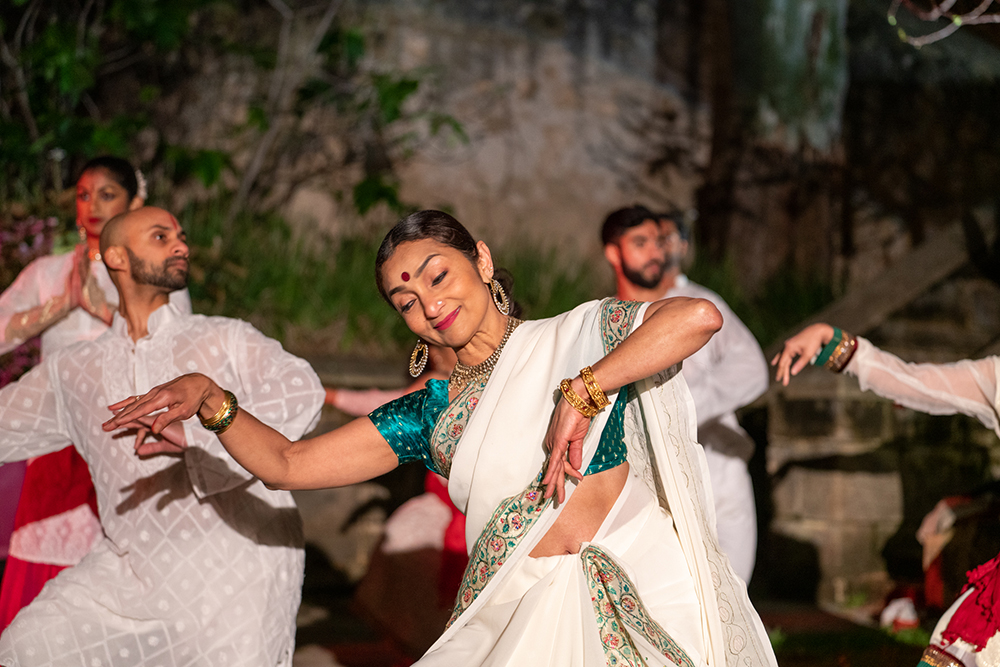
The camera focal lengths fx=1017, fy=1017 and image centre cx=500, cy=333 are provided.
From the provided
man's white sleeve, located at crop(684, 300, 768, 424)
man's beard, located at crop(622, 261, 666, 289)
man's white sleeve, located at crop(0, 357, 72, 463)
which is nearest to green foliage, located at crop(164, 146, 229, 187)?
man's beard, located at crop(622, 261, 666, 289)

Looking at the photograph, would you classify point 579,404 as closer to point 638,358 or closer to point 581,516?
point 638,358

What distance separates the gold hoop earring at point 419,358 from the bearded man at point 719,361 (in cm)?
220

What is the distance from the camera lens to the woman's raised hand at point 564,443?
2.31 metres

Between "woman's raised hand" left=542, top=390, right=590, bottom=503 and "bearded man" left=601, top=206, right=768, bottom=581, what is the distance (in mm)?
2507

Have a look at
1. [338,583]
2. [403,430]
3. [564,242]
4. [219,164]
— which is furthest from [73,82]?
[403,430]

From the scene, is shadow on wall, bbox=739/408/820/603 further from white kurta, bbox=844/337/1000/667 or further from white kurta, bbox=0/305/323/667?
white kurta, bbox=0/305/323/667

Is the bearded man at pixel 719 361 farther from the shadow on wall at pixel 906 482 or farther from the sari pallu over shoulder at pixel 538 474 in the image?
the sari pallu over shoulder at pixel 538 474

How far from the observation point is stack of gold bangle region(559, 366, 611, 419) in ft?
7.55

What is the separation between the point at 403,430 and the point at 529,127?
309 inches

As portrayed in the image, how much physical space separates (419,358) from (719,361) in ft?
8.18

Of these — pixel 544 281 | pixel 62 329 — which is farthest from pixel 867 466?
pixel 62 329

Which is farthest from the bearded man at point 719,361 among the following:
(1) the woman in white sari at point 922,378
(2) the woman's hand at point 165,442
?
(2) the woman's hand at point 165,442

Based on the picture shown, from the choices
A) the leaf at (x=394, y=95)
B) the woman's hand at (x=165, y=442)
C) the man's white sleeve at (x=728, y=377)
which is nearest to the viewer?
the woman's hand at (x=165, y=442)

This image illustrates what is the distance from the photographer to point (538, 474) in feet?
8.24
